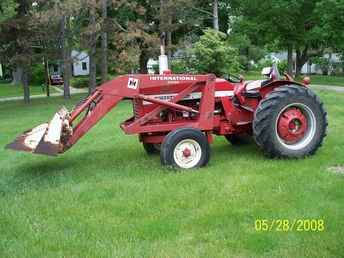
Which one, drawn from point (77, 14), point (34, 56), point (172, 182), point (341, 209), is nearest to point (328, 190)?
point (341, 209)

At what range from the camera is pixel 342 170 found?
7730 millimetres

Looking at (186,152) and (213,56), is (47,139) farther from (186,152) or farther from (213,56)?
(213,56)

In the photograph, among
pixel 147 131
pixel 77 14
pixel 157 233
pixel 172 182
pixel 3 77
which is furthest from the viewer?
pixel 3 77

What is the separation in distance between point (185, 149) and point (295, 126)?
1.89m

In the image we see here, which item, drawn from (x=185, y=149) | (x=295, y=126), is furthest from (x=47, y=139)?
(x=295, y=126)

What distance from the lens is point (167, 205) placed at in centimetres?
636

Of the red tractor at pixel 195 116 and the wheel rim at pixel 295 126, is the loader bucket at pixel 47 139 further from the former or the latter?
the wheel rim at pixel 295 126

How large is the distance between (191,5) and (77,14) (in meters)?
5.88

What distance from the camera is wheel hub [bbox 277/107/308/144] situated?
28.1ft

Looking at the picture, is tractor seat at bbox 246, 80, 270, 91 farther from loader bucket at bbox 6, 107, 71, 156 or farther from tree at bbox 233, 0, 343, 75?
tree at bbox 233, 0, 343, 75


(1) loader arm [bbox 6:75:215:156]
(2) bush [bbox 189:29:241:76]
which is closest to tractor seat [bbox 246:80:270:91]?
(1) loader arm [bbox 6:75:215:156]

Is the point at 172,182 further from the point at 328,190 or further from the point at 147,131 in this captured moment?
the point at 328,190
